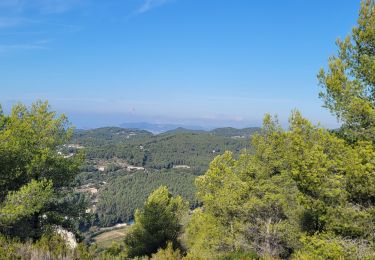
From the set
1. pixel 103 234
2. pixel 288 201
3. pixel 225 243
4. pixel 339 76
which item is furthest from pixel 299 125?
pixel 103 234

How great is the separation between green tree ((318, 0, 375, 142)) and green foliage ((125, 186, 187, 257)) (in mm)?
16904

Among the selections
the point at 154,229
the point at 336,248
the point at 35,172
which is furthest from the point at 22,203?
the point at 154,229

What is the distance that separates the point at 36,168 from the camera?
14.3 metres

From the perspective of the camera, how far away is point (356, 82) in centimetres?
828

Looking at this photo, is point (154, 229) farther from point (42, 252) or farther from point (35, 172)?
Answer: point (42, 252)

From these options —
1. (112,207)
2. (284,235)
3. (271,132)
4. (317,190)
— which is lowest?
(112,207)

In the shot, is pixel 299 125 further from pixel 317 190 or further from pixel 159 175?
pixel 159 175

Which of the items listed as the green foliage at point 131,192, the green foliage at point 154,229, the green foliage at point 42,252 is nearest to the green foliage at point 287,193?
the green foliage at point 154,229

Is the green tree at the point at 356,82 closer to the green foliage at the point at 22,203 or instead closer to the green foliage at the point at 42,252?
the green foliage at the point at 42,252

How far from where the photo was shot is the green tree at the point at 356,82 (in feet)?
26.9

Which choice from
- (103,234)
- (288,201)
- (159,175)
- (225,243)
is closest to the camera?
(288,201)

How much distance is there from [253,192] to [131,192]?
126m

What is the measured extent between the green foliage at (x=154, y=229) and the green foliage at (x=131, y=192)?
85.2 meters

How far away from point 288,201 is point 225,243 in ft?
12.8
